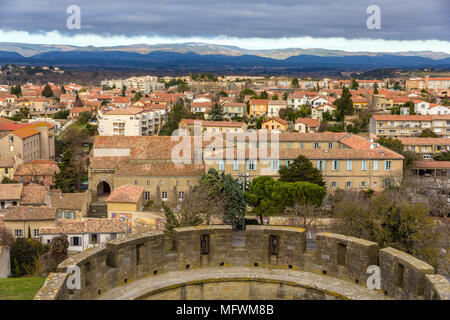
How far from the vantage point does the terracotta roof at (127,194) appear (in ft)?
119

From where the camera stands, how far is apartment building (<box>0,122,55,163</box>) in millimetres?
53875

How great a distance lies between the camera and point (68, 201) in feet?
125

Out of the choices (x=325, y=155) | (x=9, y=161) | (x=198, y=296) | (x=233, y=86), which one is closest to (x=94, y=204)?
(x=9, y=161)

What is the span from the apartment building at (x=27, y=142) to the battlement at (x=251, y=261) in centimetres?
4664

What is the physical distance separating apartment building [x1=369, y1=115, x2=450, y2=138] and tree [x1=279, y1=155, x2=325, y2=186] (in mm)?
28461

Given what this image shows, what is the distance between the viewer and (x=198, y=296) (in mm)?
8797

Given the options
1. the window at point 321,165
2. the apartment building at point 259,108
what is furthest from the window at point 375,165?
the apartment building at point 259,108

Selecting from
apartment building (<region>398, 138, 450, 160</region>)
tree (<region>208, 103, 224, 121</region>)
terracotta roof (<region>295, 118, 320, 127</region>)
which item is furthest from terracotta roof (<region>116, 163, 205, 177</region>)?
tree (<region>208, 103, 224, 121</region>)

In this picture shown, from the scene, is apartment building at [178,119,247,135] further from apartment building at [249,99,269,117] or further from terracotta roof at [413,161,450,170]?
terracotta roof at [413,161,450,170]

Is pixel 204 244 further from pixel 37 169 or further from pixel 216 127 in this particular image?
pixel 216 127

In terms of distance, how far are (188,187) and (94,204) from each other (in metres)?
8.02

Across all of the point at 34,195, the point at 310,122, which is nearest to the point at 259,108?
the point at 310,122

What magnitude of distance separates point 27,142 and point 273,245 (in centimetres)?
5137
